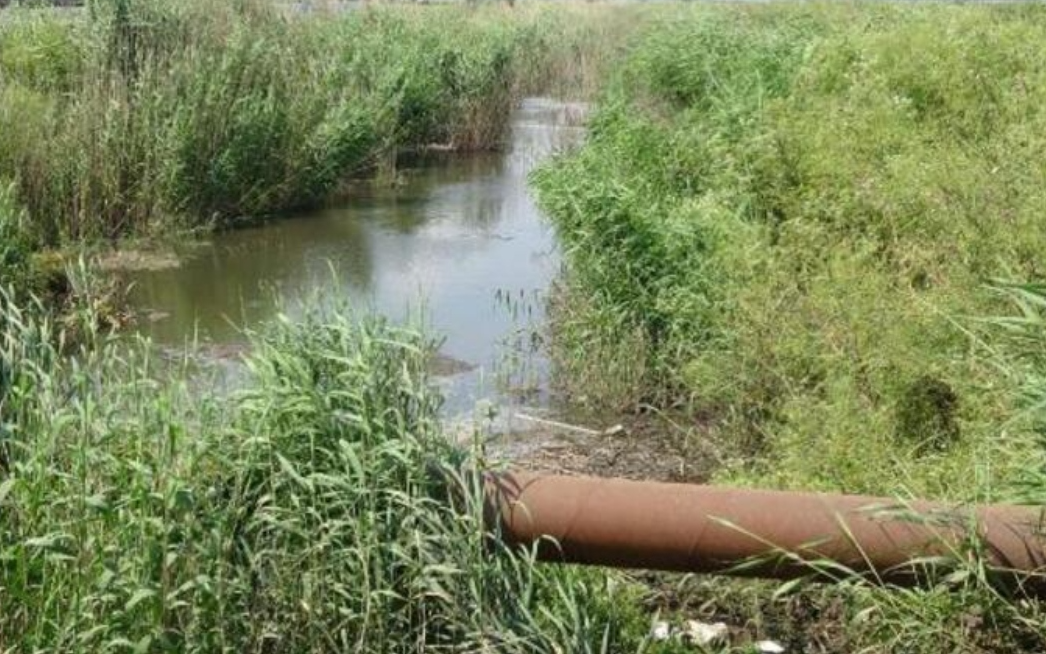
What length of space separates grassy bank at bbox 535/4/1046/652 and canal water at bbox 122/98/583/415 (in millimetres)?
690

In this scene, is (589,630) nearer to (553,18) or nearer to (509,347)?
(509,347)

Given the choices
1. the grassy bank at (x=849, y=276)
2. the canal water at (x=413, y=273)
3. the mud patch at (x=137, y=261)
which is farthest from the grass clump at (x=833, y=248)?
the mud patch at (x=137, y=261)

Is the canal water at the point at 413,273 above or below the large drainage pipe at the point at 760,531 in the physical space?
below

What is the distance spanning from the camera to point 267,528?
3811mm

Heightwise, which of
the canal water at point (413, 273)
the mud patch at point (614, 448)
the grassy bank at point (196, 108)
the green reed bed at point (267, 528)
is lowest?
the mud patch at point (614, 448)

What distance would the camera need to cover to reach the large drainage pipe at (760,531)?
147 inches

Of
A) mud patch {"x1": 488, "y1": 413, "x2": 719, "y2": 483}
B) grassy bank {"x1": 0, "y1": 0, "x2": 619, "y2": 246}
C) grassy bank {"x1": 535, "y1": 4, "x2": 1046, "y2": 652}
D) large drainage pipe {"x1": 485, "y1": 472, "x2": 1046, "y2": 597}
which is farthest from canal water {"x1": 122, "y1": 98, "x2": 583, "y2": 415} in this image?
large drainage pipe {"x1": 485, "y1": 472, "x2": 1046, "y2": 597}

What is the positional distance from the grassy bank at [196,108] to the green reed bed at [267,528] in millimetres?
7124

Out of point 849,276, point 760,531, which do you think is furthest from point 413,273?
point 760,531

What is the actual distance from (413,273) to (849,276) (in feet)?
19.4

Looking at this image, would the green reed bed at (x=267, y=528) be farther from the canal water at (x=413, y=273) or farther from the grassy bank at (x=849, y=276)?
the canal water at (x=413, y=273)

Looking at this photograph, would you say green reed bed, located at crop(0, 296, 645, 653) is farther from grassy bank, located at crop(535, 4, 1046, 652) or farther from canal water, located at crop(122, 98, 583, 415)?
canal water, located at crop(122, 98, 583, 415)

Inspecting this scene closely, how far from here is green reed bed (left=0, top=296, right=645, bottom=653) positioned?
12.0 feet

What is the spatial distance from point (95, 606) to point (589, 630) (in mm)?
1354
